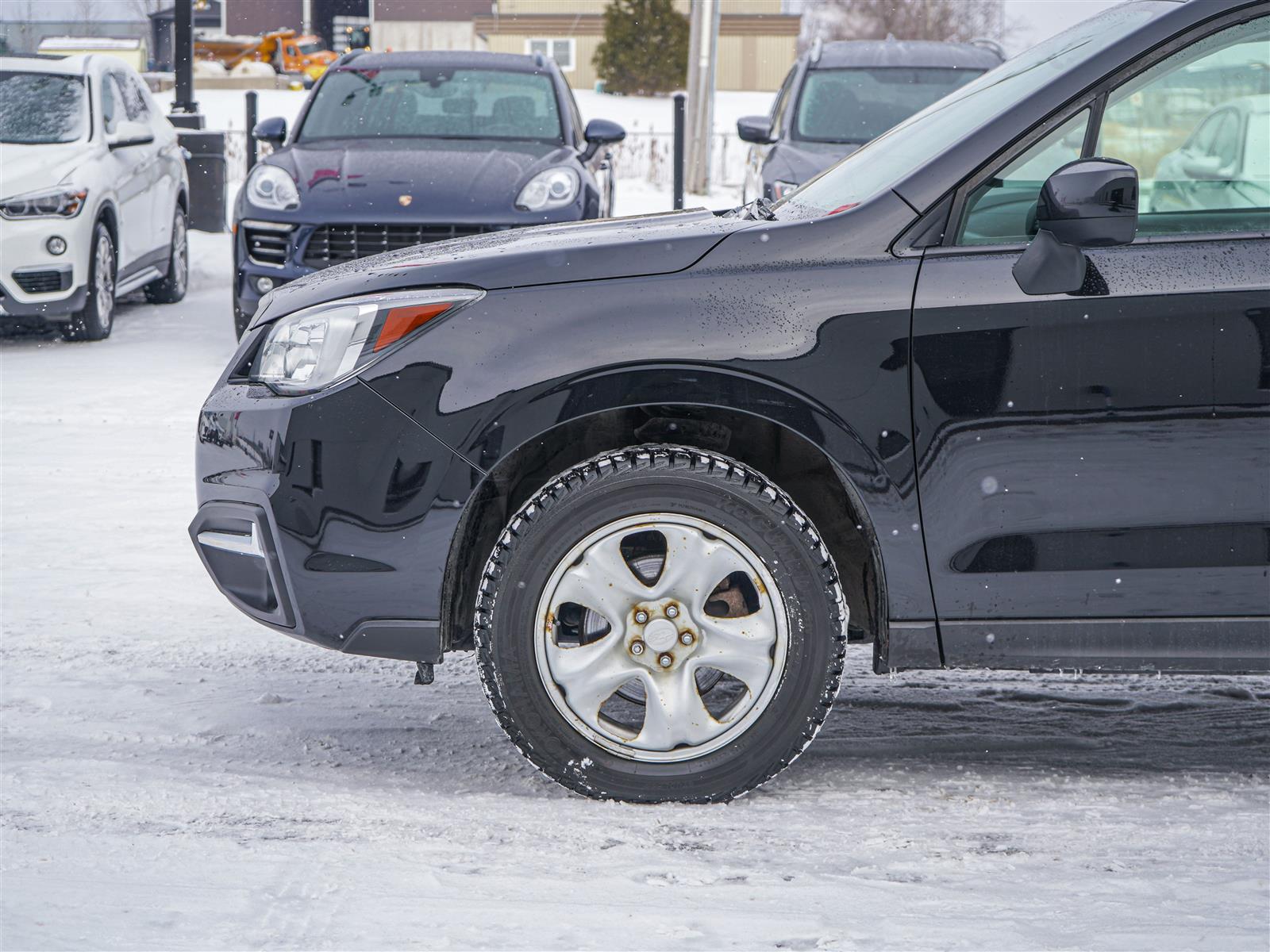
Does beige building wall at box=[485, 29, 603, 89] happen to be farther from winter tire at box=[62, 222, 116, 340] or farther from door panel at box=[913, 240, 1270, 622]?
door panel at box=[913, 240, 1270, 622]

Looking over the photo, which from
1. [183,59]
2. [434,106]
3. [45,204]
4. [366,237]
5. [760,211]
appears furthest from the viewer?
[183,59]

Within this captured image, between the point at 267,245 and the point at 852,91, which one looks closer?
the point at 267,245

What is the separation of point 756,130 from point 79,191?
15.1ft

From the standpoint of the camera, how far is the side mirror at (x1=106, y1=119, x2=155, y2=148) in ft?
32.7

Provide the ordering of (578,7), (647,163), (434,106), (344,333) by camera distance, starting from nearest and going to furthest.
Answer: (344,333) < (434,106) < (647,163) < (578,7)

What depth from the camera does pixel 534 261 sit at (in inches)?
131

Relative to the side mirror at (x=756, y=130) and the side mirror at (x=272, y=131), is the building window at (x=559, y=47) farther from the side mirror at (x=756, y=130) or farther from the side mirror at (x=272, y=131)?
Result: the side mirror at (x=272, y=131)

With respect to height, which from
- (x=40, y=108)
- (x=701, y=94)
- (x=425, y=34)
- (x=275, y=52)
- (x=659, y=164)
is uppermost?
(x=425, y=34)

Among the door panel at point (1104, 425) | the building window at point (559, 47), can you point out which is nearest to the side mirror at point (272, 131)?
the door panel at point (1104, 425)

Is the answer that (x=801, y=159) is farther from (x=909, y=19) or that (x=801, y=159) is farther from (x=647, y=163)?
(x=909, y=19)

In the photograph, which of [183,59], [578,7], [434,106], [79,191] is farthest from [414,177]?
[578,7]

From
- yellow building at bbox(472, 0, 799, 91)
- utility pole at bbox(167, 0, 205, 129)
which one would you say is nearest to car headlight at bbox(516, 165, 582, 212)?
utility pole at bbox(167, 0, 205, 129)

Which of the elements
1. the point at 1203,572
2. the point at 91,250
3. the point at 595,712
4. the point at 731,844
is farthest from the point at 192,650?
the point at 91,250

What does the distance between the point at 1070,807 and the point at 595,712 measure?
3.56ft
